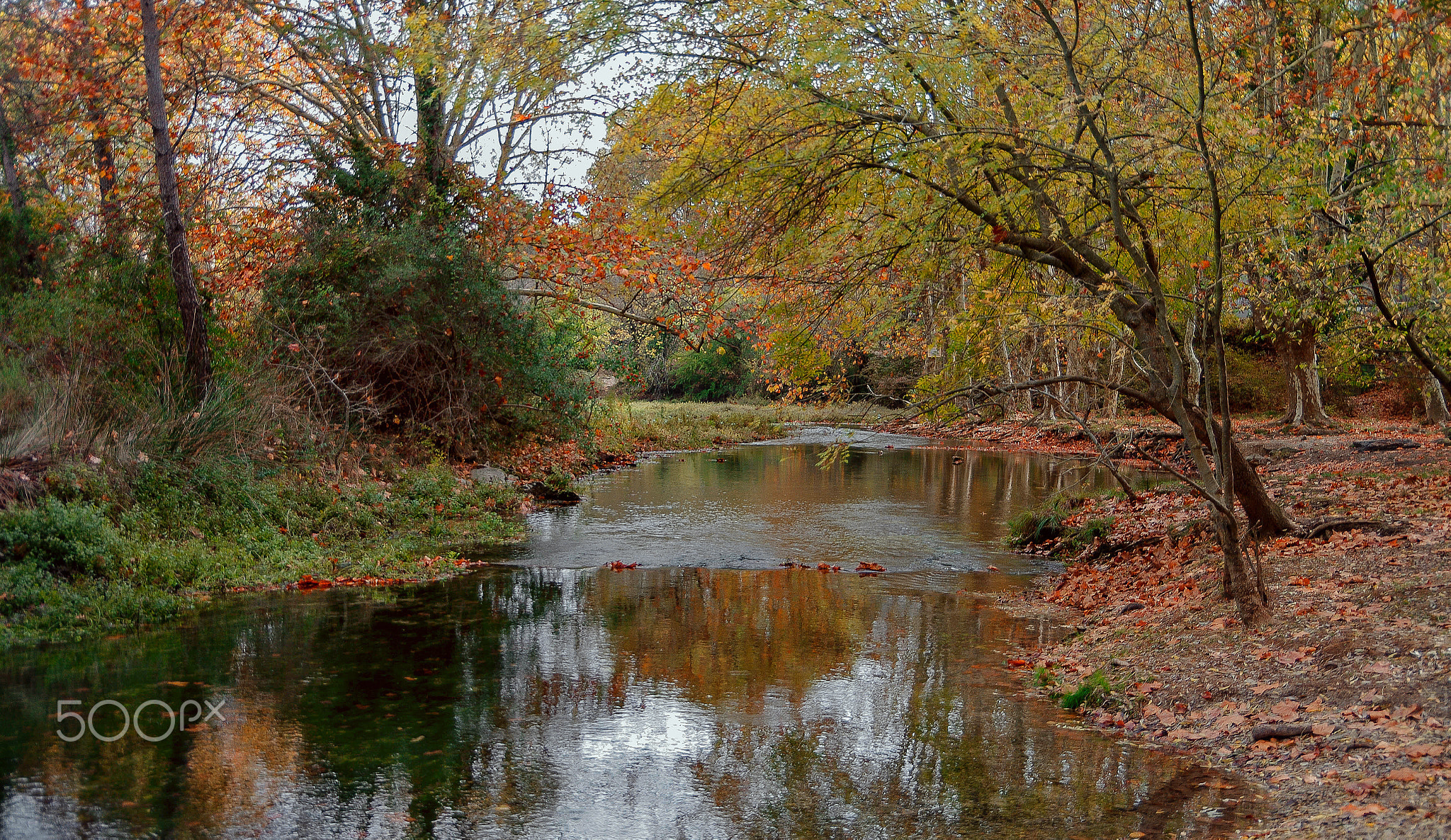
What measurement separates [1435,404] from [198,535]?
26243 millimetres

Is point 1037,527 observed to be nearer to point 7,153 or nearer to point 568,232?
point 568,232

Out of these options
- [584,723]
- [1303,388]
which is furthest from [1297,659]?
[1303,388]

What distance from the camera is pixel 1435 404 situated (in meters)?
24.3

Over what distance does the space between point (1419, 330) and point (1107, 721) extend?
923cm

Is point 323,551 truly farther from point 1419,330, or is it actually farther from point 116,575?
point 1419,330

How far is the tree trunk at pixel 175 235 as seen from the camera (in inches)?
447

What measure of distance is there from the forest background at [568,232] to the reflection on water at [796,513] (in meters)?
1.52

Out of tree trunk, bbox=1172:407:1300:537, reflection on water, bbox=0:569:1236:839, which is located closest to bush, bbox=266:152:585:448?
reflection on water, bbox=0:569:1236:839

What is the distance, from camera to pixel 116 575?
8.91 m

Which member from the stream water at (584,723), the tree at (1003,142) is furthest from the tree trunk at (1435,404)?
the tree at (1003,142)

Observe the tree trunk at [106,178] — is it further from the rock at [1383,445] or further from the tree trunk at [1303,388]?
the tree trunk at [1303,388]

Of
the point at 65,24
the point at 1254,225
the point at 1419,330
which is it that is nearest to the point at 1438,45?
the point at 1254,225

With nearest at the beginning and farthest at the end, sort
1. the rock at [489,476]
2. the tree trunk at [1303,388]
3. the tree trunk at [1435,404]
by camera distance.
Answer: the rock at [489,476] → the tree trunk at [1435,404] → the tree trunk at [1303,388]
